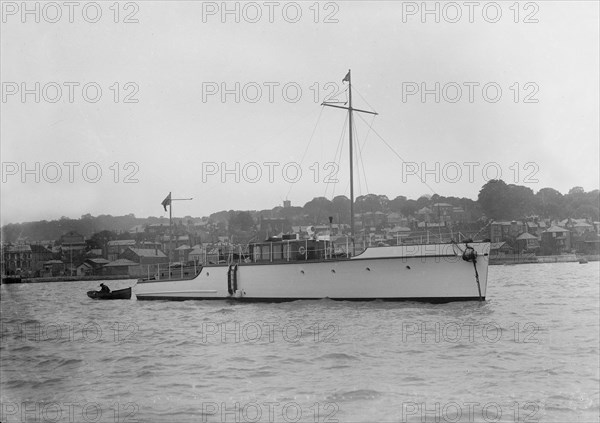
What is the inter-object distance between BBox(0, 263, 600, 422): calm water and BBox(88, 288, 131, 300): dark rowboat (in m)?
17.7

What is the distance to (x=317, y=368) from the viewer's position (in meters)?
12.6

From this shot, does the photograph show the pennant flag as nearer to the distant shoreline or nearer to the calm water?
the calm water

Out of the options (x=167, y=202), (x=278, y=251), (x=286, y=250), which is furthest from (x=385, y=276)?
(x=167, y=202)

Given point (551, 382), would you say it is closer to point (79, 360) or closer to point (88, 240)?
point (79, 360)

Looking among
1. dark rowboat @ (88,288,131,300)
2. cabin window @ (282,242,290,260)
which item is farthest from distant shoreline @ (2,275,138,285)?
cabin window @ (282,242,290,260)

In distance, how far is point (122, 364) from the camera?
1361 cm

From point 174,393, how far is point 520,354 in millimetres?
7122

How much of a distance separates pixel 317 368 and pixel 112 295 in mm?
30094

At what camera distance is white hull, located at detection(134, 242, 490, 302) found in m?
24.8

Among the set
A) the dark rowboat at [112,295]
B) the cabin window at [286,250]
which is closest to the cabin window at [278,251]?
the cabin window at [286,250]

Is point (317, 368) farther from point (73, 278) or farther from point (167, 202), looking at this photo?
point (73, 278)

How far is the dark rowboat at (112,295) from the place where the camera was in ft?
131

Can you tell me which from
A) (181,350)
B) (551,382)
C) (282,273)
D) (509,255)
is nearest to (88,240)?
(509,255)

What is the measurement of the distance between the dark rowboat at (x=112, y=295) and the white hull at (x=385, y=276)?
1394 cm
